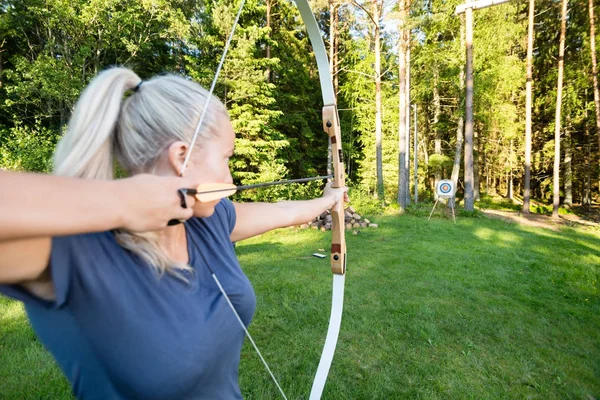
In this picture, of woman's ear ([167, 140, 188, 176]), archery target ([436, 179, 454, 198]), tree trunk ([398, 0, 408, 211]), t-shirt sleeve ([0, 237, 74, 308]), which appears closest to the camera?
t-shirt sleeve ([0, 237, 74, 308])

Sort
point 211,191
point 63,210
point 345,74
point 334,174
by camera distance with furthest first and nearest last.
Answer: point 345,74 < point 334,174 < point 211,191 < point 63,210

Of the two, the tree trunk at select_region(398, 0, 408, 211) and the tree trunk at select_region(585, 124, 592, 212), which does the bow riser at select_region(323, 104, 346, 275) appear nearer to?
the tree trunk at select_region(398, 0, 408, 211)

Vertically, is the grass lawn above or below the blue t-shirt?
below

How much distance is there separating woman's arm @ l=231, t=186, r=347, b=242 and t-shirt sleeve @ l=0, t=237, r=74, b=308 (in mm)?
503

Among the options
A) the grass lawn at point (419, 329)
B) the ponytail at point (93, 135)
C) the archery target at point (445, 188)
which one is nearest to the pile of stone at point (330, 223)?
the grass lawn at point (419, 329)

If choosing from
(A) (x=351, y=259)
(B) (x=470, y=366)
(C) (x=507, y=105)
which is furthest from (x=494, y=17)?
(B) (x=470, y=366)

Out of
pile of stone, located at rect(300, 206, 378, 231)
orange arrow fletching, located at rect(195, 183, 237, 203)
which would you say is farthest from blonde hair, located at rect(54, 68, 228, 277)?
pile of stone, located at rect(300, 206, 378, 231)

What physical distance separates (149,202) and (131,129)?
22 centimetres

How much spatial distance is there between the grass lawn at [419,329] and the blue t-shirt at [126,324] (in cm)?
140

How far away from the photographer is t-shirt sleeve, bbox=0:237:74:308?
41 centimetres

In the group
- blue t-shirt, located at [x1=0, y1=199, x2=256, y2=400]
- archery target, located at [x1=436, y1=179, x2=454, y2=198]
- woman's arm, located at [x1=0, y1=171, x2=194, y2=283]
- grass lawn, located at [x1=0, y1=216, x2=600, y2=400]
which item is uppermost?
woman's arm, located at [x1=0, y1=171, x2=194, y2=283]

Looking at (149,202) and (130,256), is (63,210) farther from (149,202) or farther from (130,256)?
(130,256)

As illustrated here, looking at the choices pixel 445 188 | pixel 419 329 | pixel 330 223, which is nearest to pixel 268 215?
pixel 419 329

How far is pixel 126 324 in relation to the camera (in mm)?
489
